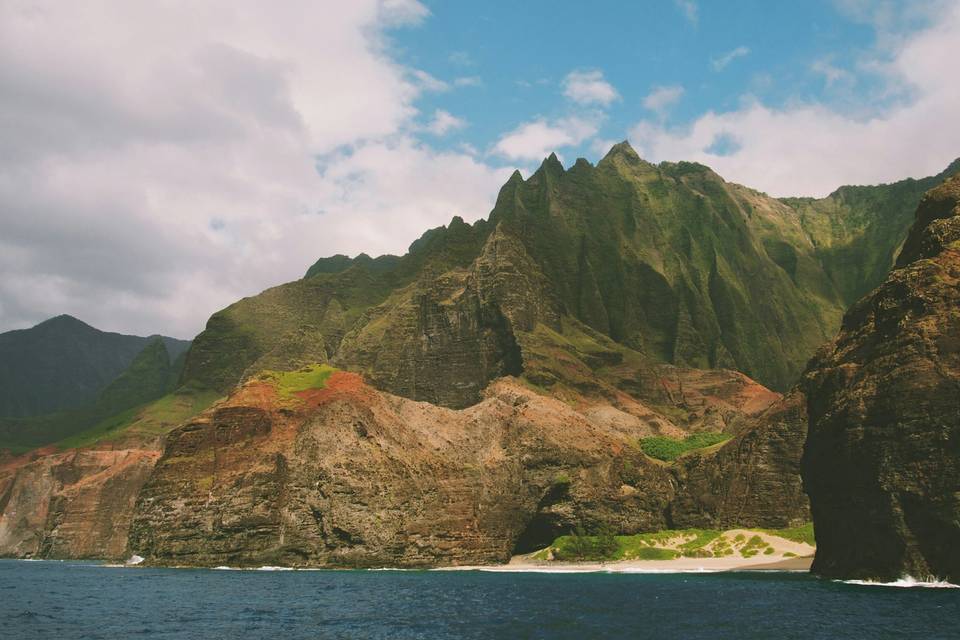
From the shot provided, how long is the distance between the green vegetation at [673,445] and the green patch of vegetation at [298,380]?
202 ft

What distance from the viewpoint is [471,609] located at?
58.6 m

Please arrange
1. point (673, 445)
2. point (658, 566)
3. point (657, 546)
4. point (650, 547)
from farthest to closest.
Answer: point (673, 445)
point (657, 546)
point (650, 547)
point (658, 566)

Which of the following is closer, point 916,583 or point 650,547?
point 916,583

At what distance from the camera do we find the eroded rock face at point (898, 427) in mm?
62781

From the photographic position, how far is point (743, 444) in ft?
430

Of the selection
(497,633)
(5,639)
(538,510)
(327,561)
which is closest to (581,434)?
(538,510)

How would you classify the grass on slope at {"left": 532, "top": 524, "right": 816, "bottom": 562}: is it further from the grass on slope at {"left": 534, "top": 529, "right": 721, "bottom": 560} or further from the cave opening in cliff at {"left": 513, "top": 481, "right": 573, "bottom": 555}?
the cave opening in cliff at {"left": 513, "top": 481, "right": 573, "bottom": 555}

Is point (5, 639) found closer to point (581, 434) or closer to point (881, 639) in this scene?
point (881, 639)

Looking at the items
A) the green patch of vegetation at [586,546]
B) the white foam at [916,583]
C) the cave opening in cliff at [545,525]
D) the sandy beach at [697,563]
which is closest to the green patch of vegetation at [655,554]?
the sandy beach at [697,563]

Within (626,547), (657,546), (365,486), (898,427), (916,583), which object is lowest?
(626,547)

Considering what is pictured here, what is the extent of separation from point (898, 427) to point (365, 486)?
64807 millimetres

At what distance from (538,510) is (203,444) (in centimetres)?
4802

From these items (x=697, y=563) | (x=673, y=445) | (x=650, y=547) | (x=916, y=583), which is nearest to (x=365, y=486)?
(x=650, y=547)

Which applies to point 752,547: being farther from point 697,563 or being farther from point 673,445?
point 673,445
